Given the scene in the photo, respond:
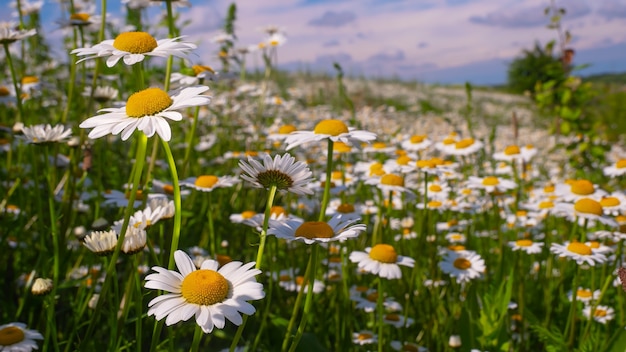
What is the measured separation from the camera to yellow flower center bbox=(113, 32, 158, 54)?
1.39 meters

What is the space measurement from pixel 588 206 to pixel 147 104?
1920mm


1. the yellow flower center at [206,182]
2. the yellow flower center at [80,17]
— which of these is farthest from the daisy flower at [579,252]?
the yellow flower center at [80,17]

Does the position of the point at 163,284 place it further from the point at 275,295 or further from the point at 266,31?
the point at 266,31

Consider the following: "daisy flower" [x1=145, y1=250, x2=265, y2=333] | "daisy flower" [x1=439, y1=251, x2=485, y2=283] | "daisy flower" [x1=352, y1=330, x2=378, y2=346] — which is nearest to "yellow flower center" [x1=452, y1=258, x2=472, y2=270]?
"daisy flower" [x1=439, y1=251, x2=485, y2=283]

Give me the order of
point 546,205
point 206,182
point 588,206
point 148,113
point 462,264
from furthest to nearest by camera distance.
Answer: point 546,205, point 462,264, point 588,206, point 206,182, point 148,113

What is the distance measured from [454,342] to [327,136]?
1.14 metres

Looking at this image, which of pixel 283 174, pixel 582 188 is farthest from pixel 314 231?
pixel 582 188

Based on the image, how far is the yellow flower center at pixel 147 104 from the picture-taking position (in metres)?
1.22

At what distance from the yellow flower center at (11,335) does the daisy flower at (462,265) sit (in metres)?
1.63

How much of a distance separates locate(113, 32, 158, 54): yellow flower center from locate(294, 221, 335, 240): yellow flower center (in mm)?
591

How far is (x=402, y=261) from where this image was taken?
197 cm

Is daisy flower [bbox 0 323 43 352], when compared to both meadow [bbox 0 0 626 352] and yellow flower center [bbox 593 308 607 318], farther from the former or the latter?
yellow flower center [bbox 593 308 607 318]

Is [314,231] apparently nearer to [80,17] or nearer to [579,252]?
[579,252]

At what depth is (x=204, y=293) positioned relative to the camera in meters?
1.09
